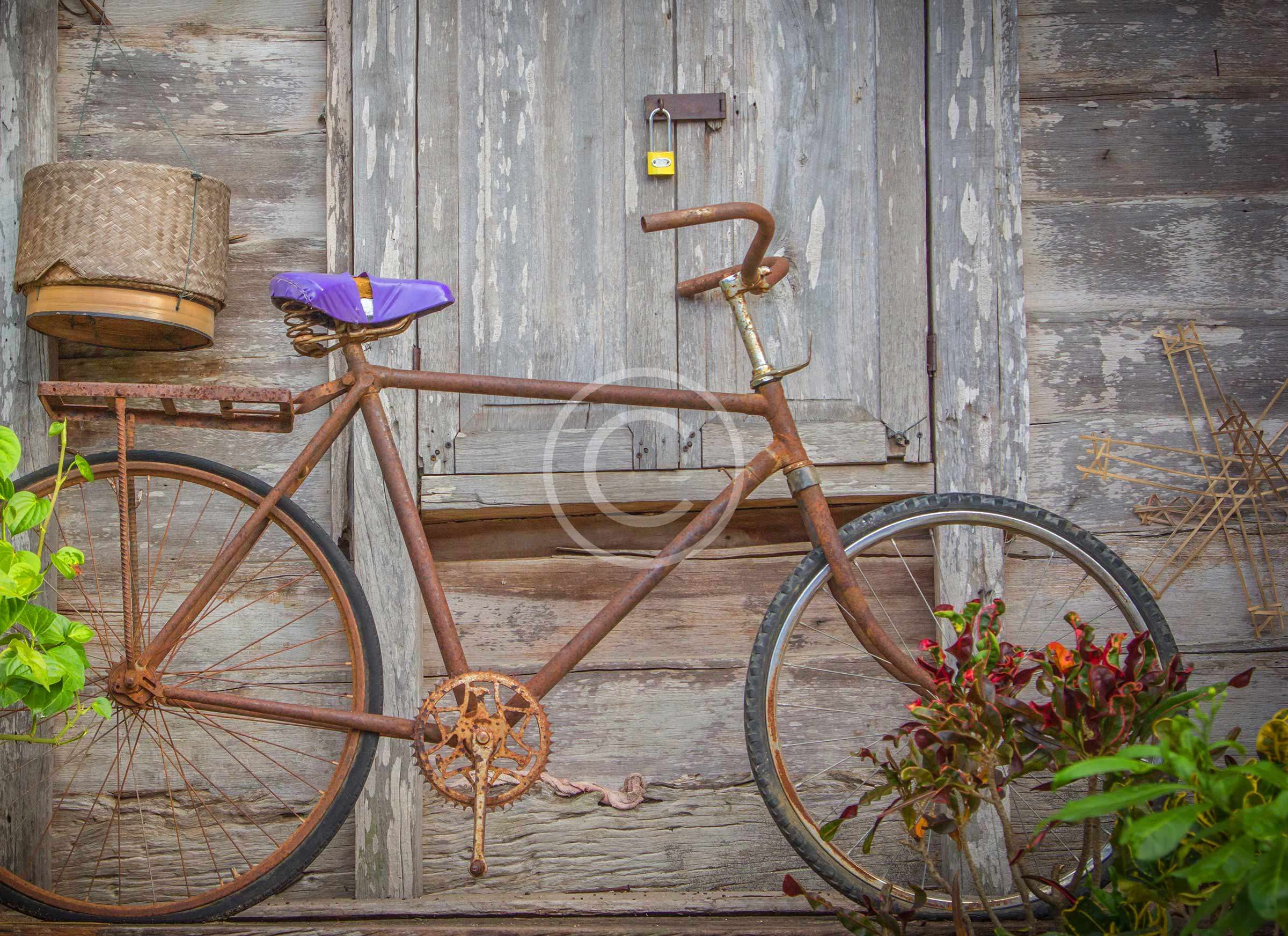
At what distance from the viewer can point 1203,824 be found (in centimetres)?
97

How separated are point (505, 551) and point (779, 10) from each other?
136 centimetres

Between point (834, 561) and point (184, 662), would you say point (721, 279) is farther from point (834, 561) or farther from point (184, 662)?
point (184, 662)

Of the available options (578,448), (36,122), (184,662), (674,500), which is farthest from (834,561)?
(36,122)

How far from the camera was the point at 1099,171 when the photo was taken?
7.09 ft

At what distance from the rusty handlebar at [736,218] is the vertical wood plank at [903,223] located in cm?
38

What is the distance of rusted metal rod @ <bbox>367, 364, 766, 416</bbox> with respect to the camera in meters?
1.70

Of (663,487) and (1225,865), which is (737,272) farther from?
(1225,865)

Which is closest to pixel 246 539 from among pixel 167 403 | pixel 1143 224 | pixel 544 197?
pixel 167 403

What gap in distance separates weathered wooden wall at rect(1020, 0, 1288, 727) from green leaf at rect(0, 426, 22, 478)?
1943 mm

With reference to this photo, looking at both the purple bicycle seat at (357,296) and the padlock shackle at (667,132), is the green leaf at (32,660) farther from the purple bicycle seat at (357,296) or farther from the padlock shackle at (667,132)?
the padlock shackle at (667,132)

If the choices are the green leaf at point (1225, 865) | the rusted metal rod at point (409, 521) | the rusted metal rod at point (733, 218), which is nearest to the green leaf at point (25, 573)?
the rusted metal rod at point (409, 521)

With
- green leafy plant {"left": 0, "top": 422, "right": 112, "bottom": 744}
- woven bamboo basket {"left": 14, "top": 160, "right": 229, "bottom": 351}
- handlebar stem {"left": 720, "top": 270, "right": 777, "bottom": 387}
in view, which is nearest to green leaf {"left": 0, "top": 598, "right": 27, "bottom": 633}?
green leafy plant {"left": 0, "top": 422, "right": 112, "bottom": 744}

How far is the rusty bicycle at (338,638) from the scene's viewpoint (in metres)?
1.64

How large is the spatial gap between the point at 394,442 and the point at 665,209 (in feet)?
2.54
